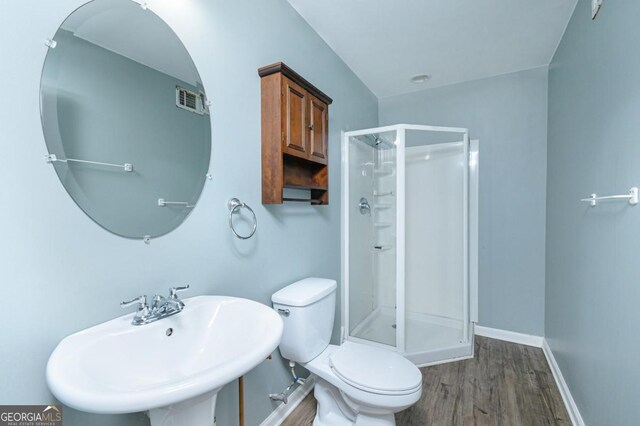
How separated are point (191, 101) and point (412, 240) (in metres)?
2.42

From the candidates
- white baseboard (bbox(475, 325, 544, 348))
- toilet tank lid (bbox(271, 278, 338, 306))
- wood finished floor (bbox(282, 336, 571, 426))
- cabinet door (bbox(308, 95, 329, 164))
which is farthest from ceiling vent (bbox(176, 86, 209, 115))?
white baseboard (bbox(475, 325, 544, 348))

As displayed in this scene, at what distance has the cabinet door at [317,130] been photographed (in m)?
1.69

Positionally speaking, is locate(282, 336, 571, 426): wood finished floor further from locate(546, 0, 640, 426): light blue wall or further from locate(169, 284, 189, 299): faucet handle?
locate(169, 284, 189, 299): faucet handle

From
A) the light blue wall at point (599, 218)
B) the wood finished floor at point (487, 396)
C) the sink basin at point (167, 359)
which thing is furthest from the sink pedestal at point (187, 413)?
the light blue wall at point (599, 218)

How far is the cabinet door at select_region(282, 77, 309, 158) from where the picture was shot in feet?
4.84

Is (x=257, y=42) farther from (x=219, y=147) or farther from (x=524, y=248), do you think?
(x=524, y=248)

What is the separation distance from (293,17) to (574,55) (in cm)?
179

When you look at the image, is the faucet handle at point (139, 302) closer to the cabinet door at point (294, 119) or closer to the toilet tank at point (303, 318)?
the toilet tank at point (303, 318)

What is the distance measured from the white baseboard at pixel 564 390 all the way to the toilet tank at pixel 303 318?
1.47 m

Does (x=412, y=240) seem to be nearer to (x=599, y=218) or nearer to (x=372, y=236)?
(x=372, y=236)

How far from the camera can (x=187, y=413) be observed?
2.58 feet

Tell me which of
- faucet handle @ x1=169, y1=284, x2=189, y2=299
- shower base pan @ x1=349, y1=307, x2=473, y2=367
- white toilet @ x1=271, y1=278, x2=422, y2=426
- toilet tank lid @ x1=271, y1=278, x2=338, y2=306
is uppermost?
faucet handle @ x1=169, y1=284, x2=189, y2=299

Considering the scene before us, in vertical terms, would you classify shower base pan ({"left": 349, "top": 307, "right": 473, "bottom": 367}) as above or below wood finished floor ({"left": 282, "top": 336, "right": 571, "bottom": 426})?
above

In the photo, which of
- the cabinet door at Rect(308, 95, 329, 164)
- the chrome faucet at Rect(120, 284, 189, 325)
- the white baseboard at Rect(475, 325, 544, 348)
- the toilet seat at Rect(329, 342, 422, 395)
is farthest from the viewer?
the white baseboard at Rect(475, 325, 544, 348)
